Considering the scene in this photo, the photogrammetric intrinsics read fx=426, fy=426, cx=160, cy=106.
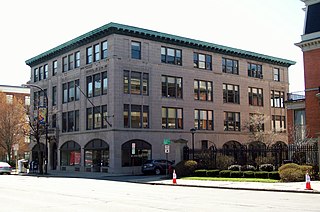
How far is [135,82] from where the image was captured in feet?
151

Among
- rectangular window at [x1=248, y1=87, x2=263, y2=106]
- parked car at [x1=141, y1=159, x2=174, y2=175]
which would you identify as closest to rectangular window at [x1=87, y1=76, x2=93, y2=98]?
parked car at [x1=141, y1=159, x2=174, y2=175]

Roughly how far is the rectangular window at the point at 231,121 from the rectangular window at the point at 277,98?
7.68 m

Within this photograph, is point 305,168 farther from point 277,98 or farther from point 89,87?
point 277,98

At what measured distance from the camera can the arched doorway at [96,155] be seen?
44.9m

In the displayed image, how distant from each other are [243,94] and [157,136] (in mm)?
16628

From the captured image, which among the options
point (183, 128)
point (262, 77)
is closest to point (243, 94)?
point (262, 77)

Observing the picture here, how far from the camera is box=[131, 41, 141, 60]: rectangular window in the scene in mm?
46125

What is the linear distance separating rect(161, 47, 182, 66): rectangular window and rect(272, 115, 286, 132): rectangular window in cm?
1865

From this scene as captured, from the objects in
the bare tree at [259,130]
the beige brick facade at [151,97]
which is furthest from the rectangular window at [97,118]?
the bare tree at [259,130]

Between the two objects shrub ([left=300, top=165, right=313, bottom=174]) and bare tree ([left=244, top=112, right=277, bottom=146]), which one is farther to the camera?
bare tree ([left=244, top=112, right=277, bottom=146])

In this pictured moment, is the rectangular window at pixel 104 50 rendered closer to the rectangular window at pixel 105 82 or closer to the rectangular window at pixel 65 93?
the rectangular window at pixel 105 82

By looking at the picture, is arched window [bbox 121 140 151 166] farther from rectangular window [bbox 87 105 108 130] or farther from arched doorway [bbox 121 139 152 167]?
rectangular window [bbox 87 105 108 130]

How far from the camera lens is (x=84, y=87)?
48500mm

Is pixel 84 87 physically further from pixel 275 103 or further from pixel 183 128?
pixel 275 103
